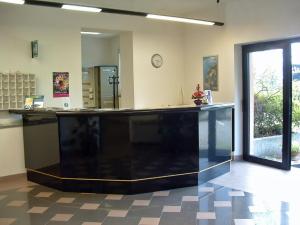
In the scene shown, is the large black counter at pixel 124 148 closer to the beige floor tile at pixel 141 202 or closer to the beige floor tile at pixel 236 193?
the beige floor tile at pixel 141 202

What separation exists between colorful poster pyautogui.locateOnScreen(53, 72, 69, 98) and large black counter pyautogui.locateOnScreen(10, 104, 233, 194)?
3.43ft

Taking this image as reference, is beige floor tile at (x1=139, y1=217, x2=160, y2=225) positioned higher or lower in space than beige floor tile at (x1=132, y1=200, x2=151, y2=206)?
lower

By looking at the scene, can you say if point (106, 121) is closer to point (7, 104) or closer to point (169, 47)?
point (7, 104)

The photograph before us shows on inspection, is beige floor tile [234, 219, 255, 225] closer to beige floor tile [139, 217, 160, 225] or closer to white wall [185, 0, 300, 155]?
beige floor tile [139, 217, 160, 225]

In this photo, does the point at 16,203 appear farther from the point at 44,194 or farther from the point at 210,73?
the point at 210,73

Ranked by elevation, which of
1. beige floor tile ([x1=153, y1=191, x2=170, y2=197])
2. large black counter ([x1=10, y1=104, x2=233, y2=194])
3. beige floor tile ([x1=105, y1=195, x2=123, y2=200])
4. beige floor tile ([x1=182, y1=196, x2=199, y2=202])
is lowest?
beige floor tile ([x1=105, y1=195, x2=123, y2=200])

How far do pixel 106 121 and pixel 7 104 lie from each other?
189cm

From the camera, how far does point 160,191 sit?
498cm

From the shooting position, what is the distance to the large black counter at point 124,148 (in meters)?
4.85

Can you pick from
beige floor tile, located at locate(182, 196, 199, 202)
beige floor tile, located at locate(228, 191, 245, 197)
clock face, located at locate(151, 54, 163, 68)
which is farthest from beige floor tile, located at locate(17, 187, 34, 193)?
clock face, located at locate(151, 54, 163, 68)

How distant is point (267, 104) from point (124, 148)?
3.05 metres

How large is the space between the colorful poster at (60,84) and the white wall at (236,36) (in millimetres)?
2806

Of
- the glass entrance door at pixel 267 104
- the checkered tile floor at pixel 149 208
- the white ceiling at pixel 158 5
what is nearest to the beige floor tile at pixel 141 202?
the checkered tile floor at pixel 149 208

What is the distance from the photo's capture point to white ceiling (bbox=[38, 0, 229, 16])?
6563mm
